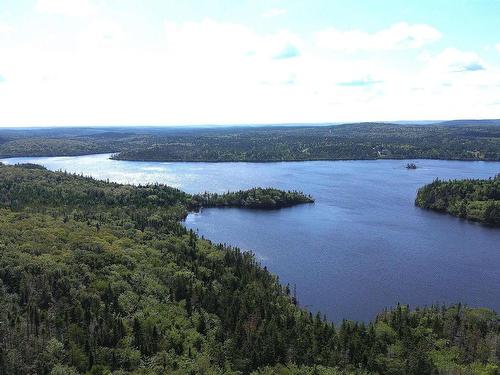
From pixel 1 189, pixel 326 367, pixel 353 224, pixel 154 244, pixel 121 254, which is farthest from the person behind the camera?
pixel 1 189

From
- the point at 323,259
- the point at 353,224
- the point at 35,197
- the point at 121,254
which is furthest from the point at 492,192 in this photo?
the point at 35,197

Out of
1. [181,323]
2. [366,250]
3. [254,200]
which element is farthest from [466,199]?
[181,323]

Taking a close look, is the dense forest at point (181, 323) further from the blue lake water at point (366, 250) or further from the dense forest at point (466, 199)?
the dense forest at point (466, 199)

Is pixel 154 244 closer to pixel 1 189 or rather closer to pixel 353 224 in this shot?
pixel 353 224

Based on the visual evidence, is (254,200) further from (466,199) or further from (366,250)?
(466,199)

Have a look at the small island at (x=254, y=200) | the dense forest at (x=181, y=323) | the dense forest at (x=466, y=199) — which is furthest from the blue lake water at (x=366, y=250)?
the dense forest at (x=181, y=323)
